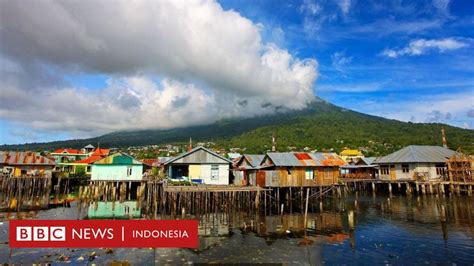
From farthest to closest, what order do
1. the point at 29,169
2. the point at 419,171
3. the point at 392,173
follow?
the point at 29,169
the point at 392,173
the point at 419,171

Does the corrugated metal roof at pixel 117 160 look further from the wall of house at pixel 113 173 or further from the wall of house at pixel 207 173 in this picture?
the wall of house at pixel 207 173

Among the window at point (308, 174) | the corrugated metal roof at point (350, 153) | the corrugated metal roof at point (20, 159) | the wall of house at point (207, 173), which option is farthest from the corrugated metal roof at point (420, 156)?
the corrugated metal roof at point (20, 159)

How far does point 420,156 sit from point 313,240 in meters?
35.2

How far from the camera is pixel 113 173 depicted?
4231cm

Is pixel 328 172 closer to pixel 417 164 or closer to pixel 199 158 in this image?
pixel 199 158

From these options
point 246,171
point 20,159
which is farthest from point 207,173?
point 20,159

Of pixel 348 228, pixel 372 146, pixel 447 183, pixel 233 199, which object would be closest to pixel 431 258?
pixel 348 228

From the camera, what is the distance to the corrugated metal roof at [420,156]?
150 feet

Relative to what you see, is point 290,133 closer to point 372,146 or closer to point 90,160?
point 372,146

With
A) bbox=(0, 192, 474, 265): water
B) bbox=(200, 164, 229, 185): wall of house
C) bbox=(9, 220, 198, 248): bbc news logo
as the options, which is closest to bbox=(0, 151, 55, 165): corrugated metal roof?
bbox=(0, 192, 474, 265): water

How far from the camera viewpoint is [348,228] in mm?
23141

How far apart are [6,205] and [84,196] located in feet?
25.3

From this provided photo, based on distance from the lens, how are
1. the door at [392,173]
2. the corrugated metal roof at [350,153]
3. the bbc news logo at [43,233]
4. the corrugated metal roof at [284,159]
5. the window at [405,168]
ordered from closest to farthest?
1. the bbc news logo at [43,233]
2. the corrugated metal roof at [284,159]
3. the window at [405,168]
4. the door at [392,173]
5. the corrugated metal roof at [350,153]

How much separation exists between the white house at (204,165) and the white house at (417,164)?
2744 cm
